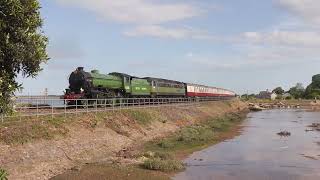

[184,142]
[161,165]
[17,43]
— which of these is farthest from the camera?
[184,142]

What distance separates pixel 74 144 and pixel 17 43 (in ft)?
45.3

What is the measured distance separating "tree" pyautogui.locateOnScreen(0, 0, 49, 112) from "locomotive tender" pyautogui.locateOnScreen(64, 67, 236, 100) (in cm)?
2676

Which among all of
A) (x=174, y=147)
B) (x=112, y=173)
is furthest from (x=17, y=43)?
(x=174, y=147)

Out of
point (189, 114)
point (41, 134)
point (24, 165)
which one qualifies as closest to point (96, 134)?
point (41, 134)

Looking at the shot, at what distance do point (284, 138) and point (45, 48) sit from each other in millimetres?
36767

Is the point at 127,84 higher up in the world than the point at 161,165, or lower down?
higher up

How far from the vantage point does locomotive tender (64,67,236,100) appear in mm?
42325

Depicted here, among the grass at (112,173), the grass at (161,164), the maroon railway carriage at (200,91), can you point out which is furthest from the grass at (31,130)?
the maroon railway carriage at (200,91)

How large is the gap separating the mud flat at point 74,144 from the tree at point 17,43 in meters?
7.76

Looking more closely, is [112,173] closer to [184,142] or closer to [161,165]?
[161,165]

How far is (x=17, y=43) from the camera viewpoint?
1323 cm

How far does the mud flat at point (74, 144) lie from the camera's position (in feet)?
70.8

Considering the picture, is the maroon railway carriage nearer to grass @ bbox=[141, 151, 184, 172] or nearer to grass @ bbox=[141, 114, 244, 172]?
grass @ bbox=[141, 114, 244, 172]

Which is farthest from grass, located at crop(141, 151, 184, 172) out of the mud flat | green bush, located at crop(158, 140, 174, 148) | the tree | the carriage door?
the carriage door
